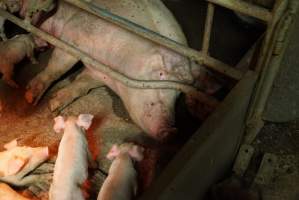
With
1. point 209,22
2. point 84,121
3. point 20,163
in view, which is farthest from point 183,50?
point 20,163

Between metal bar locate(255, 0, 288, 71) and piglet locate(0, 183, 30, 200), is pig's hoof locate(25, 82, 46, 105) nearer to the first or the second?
piglet locate(0, 183, 30, 200)

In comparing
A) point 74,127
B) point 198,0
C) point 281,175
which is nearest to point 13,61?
point 74,127

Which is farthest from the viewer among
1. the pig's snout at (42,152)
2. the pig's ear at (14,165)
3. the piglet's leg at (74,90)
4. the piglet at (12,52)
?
the piglet at (12,52)

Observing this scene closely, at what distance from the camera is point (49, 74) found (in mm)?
3113

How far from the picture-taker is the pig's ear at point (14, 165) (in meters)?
2.47

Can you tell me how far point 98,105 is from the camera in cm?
309

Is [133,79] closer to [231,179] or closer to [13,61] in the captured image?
[231,179]

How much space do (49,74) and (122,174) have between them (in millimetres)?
1168

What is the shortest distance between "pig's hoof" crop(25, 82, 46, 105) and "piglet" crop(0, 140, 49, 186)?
1.69ft

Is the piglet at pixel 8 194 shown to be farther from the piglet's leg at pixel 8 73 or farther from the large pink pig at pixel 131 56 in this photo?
the piglet's leg at pixel 8 73

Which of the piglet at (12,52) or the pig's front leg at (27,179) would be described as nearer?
the pig's front leg at (27,179)

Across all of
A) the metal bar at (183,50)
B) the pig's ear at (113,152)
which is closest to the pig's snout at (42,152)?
the pig's ear at (113,152)

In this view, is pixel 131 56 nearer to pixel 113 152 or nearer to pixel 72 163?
pixel 113 152

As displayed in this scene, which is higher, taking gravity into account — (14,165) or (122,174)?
(122,174)
